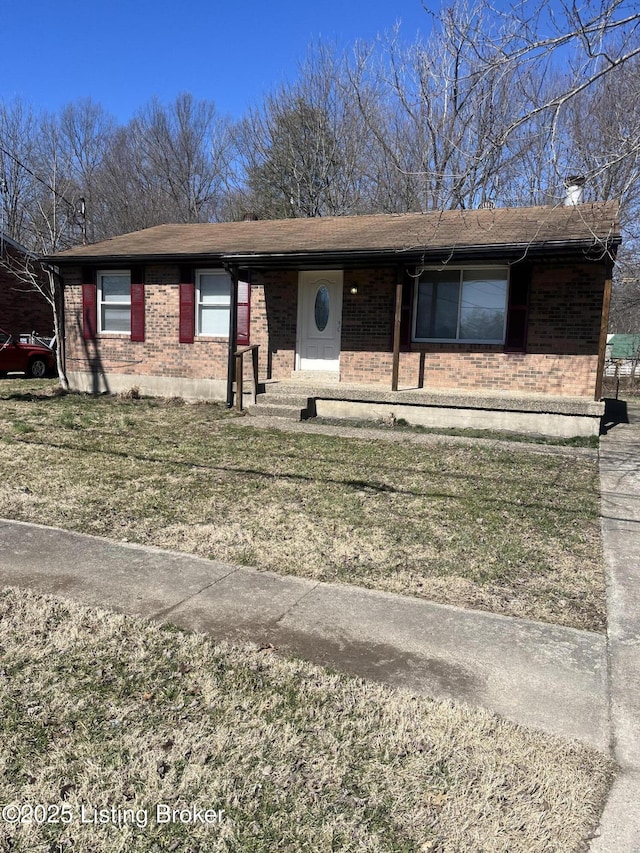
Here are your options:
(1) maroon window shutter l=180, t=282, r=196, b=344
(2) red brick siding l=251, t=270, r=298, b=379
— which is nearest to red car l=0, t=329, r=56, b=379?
(1) maroon window shutter l=180, t=282, r=196, b=344

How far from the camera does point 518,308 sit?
1145 cm

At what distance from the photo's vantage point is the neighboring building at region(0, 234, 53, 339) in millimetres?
24172

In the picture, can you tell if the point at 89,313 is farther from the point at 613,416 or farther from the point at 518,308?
the point at 613,416

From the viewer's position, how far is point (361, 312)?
12695mm

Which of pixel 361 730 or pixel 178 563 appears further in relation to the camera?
pixel 178 563

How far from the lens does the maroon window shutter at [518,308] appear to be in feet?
37.1

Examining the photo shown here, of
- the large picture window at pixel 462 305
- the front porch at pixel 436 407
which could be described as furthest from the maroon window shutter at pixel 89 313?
the large picture window at pixel 462 305

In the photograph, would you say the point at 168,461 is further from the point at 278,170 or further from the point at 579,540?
the point at 278,170

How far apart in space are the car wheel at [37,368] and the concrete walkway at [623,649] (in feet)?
52.4

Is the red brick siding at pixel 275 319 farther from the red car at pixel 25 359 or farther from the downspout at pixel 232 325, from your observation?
the red car at pixel 25 359

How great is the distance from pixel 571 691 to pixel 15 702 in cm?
260

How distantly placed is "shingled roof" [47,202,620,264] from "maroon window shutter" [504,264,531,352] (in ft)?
2.45

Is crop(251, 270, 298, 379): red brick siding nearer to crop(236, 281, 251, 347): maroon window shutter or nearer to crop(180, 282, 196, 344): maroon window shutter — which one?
crop(236, 281, 251, 347): maroon window shutter

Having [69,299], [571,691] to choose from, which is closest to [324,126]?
[69,299]
